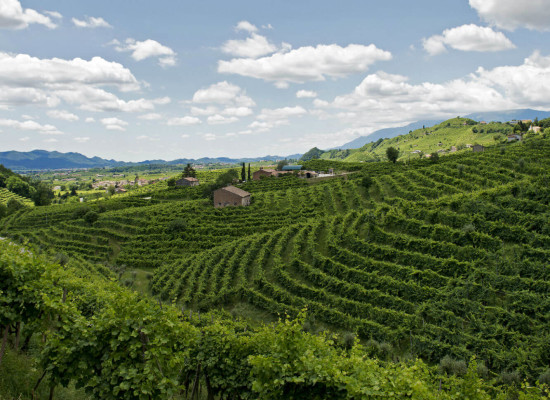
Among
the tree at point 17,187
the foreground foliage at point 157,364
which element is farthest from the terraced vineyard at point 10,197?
the foreground foliage at point 157,364

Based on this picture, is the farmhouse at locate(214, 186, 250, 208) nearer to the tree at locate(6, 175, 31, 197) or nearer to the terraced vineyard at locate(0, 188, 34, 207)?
the terraced vineyard at locate(0, 188, 34, 207)

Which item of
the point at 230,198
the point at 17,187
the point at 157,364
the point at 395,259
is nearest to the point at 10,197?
the point at 17,187

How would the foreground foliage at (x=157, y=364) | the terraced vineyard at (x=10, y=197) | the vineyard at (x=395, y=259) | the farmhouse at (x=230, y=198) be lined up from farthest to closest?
1. the terraced vineyard at (x=10, y=197)
2. the farmhouse at (x=230, y=198)
3. the vineyard at (x=395, y=259)
4. the foreground foliage at (x=157, y=364)

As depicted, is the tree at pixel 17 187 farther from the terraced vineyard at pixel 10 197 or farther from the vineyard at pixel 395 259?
the vineyard at pixel 395 259

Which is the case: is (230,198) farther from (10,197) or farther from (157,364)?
(10,197)

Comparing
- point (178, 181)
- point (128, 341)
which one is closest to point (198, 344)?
point (128, 341)

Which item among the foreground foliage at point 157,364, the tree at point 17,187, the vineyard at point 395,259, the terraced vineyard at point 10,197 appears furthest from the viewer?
the tree at point 17,187

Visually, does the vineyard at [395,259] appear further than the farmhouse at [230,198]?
No

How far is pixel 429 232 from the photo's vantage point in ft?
97.1

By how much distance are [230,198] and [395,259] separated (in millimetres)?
37300

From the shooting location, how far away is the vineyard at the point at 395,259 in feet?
69.4

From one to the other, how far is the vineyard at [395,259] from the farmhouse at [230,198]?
6551 mm

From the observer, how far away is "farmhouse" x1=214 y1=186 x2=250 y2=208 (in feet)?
196

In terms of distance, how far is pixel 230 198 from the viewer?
60.6 meters
